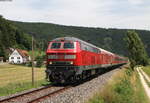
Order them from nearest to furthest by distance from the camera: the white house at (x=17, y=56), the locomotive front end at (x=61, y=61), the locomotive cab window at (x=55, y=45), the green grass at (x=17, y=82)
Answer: the green grass at (x=17, y=82), the locomotive front end at (x=61, y=61), the locomotive cab window at (x=55, y=45), the white house at (x=17, y=56)

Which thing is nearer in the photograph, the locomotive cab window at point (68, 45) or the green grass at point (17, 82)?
the green grass at point (17, 82)

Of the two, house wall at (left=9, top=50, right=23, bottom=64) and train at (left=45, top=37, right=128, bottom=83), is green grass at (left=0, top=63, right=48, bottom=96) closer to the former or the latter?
train at (left=45, top=37, right=128, bottom=83)

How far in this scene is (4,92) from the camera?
1931 centimetres

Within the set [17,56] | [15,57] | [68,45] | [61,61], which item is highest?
[17,56]

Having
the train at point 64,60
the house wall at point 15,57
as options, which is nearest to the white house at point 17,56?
the house wall at point 15,57

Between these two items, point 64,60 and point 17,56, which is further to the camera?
point 17,56

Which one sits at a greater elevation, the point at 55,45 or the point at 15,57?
the point at 15,57

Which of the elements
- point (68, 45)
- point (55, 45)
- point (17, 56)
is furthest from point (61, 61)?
point (17, 56)

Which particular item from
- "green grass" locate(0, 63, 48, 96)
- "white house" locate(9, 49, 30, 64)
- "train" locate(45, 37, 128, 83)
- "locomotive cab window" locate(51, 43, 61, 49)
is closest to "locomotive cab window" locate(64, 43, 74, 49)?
"train" locate(45, 37, 128, 83)

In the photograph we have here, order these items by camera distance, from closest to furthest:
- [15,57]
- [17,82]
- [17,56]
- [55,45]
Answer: [55,45], [17,82], [17,56], [15,57]

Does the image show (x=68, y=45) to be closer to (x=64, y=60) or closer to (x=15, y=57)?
(x=64, y=60)

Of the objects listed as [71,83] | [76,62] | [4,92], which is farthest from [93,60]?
[4,92]

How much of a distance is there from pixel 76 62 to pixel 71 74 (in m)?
0.98

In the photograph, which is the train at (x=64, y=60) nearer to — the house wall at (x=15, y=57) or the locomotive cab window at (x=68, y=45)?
the locomotive cab window at (x=68, y=45)
